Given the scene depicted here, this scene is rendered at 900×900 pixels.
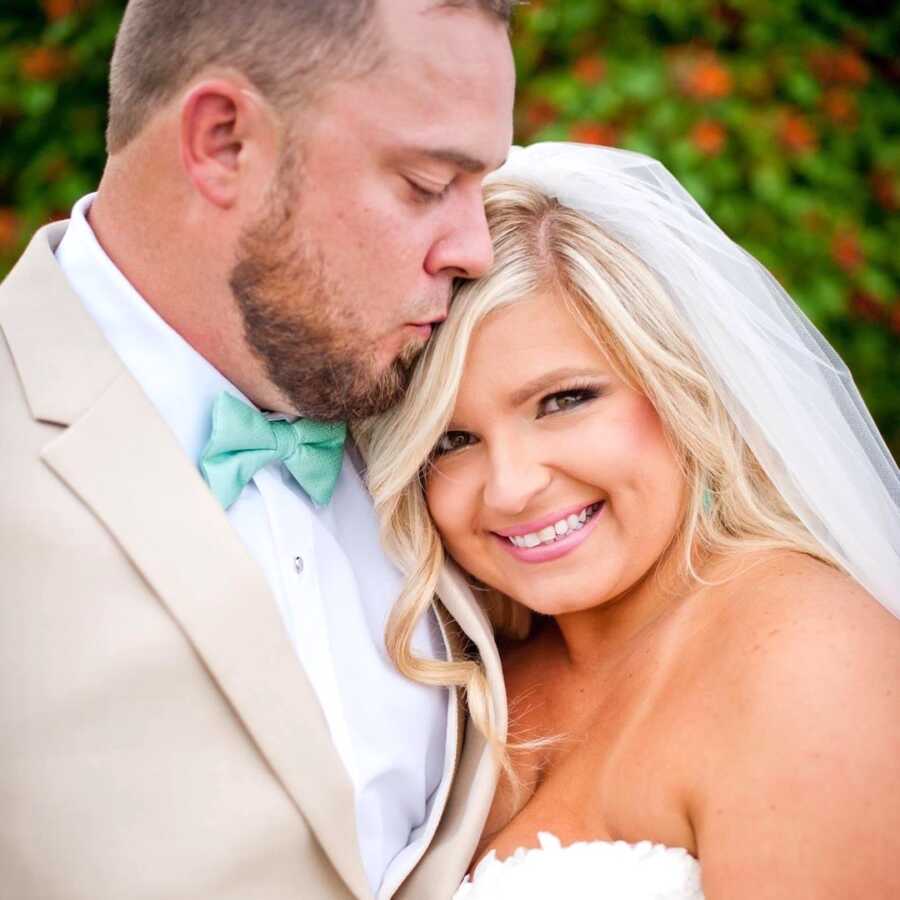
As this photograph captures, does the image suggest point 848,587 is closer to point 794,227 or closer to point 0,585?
point 0,585

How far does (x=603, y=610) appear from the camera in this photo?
118 inches

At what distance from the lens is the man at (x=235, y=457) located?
2285 mm

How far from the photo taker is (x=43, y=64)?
4730 mm

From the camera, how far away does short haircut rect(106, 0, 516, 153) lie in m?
2.50

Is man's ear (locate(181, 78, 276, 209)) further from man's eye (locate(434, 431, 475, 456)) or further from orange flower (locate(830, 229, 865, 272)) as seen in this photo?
orange flower (locate(830, 229, 865, 272))

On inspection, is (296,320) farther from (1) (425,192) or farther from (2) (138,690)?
(2) (138,690)

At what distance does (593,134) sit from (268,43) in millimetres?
2011

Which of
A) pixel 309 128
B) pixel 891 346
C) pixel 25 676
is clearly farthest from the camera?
pixel 891 346

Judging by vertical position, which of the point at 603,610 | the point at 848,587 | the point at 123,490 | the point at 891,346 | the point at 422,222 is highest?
the point at 422,222

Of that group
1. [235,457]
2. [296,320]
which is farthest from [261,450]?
[296,320]

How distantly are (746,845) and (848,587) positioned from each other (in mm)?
540

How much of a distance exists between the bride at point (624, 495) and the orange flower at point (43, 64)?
2420 mm

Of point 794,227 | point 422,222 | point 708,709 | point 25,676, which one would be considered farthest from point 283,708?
point 794,227

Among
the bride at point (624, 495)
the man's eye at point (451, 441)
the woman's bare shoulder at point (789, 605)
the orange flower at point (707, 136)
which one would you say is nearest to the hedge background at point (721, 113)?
the orange flower at point (707, 136)
